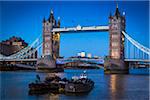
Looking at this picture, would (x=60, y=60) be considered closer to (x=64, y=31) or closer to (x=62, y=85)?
(x=64, y=31)

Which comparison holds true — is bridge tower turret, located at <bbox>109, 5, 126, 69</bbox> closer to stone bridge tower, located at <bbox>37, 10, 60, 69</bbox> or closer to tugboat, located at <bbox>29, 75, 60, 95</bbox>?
stone bridge tower, located at <bbox>37, 10, 60, 69</bbox>

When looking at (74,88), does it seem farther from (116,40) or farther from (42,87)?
(116,40)

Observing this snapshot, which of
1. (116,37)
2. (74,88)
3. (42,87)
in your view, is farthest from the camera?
(116,37)

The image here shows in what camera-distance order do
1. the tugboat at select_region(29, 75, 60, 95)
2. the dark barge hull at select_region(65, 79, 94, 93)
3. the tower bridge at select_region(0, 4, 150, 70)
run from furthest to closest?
the tower bridge at select_region(0, 4, 150, 70) → the tugboat at select_region(29, 75, 60, 95) → the dark barge hull at select_region(65, 79, 94, 93)

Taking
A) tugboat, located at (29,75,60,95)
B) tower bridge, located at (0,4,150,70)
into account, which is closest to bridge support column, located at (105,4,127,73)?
tower bridge, located at (0,4,150,70)

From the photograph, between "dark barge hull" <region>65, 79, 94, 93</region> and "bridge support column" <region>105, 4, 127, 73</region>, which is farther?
"bridge support column" <region>105, 4, 127, 73</region>

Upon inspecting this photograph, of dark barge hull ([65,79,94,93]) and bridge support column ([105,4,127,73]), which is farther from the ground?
bridge support column ([105,4,127,73])

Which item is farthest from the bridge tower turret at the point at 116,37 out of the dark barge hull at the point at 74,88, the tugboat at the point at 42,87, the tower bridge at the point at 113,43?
the dark barge hull at the point at 74,88

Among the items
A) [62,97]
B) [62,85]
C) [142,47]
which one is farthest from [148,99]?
[142,47]

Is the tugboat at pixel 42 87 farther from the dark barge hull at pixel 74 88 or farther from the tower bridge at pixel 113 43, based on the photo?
Result: the tower bridge at pixel 113 43

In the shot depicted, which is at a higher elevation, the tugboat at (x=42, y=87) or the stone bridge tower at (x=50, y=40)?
the stone bridge tower at (x=50, y=40)

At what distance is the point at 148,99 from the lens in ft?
55.1

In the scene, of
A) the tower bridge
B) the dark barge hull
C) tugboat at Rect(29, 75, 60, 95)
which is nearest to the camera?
the dark barge hull

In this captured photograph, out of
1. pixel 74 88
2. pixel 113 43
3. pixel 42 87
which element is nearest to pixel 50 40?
pixel 113 43
